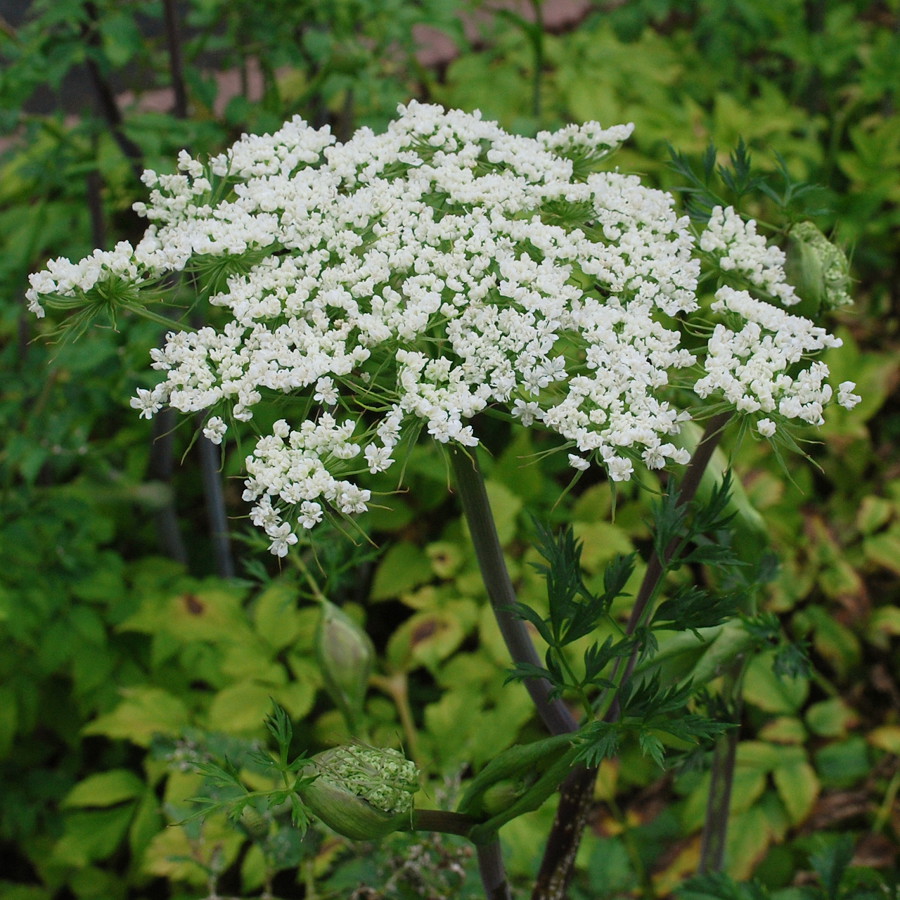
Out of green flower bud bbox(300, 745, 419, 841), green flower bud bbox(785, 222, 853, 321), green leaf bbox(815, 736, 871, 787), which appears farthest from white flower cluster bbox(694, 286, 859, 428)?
green leaf bbox(815, 736, 871, 787)

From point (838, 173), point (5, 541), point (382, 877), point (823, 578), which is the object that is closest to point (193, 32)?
point (838, 173)

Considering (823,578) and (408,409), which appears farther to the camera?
(823,578)

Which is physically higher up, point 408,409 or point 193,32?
point 193,32

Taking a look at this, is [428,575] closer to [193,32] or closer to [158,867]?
[158,867]

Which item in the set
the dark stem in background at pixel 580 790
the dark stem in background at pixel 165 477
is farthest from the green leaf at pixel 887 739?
the dark stem in background at pixel 165 477

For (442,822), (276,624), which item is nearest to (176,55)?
(276,624)

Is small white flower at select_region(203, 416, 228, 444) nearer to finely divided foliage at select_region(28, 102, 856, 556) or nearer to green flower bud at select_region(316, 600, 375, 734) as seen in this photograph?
finely divided foliage at select_region(28, 102, 856, 556)

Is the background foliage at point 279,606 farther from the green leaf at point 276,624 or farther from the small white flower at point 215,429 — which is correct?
the small white flower at point 215,429
